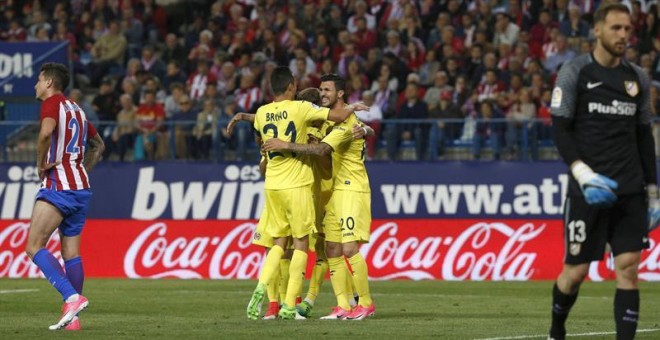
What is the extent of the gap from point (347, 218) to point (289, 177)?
77cm

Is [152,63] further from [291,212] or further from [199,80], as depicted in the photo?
[291,212]

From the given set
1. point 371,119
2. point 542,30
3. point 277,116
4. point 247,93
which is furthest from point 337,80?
point 542,30

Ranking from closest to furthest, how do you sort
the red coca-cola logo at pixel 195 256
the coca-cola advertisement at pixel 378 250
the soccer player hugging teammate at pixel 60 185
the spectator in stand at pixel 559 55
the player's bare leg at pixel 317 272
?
the soccer player hugging teammate at pixel 60 185 < the player's bare leg at pixel 317 272 < the coca-cola advertisement at pixel 378 250 < the red coca-cola logo at pixel 195 256 < the spectator in stand at pixel 559 55

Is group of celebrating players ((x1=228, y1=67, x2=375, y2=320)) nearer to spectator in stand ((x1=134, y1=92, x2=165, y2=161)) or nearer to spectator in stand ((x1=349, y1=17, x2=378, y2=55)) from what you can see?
spectator in stand ((x1=134, y1=92, x2=165, y2=161))

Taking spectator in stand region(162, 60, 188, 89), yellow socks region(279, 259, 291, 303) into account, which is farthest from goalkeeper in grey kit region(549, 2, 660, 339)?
spectator in stand region(162, 60, 188, 89)

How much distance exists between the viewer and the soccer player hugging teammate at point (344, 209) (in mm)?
13492

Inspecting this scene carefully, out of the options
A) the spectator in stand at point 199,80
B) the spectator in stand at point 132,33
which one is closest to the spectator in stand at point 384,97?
the spectator in stand at point 199,80

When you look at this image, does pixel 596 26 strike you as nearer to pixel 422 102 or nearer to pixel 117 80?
pixel 422 102

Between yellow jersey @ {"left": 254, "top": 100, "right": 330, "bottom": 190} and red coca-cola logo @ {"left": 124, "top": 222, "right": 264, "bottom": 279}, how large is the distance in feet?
29.0

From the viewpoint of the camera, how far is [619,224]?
9.35 m

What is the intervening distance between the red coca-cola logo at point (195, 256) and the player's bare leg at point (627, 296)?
13.1 metres

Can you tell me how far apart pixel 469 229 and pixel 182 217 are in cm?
449

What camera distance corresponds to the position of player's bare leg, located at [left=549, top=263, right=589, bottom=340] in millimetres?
9430

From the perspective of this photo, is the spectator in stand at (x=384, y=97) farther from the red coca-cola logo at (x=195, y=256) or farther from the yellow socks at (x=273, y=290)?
the yellow socks at (x=273, y=290)
